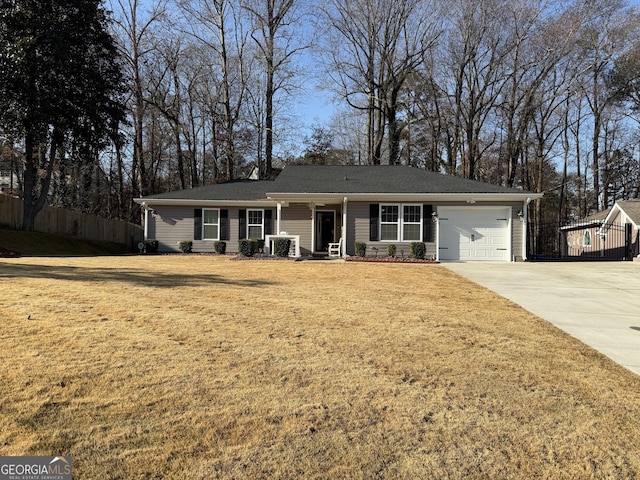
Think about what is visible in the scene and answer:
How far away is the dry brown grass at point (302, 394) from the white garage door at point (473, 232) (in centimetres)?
1041

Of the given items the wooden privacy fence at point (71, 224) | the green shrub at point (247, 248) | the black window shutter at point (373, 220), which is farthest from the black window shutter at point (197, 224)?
the black window shutter at point (373, 220)

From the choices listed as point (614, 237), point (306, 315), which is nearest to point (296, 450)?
point (306, 315)

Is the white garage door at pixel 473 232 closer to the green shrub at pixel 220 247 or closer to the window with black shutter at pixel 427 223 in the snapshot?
the window with black shutter at pixel 427 223

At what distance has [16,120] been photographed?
56.2ft

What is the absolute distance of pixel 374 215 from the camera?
15.5 metres

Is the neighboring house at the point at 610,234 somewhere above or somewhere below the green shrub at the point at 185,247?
above

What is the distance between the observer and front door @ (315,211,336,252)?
17.7 m

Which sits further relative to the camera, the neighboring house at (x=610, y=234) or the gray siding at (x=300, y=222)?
the neighboring house at (x=610, y=234)

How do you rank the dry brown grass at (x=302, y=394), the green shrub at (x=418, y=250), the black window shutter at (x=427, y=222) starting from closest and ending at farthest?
the dry brown grass at (x=302, y=394)
the green shrub at (x=418, y=250)
the black window shutter at (x=427, y=222)

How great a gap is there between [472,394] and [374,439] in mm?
1041

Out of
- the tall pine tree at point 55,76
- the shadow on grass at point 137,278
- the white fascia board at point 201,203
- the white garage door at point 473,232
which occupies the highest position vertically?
the tall pine tree at point 55,76

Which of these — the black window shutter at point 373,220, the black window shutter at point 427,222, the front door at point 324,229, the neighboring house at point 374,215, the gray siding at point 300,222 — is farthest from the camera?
the front door at point 324,229

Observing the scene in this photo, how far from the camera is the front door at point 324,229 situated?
57.9 ft

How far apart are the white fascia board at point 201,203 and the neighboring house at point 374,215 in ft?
0.14
